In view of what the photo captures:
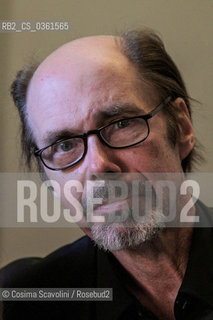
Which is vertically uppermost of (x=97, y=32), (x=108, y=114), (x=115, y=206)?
(x=97, y=32)

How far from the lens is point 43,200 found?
53 cm

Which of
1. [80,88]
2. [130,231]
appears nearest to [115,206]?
[130,231]

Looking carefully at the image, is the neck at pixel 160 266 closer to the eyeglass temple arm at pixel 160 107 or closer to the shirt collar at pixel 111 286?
the shirt collar at pixel 111 286

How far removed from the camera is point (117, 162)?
1.62ft

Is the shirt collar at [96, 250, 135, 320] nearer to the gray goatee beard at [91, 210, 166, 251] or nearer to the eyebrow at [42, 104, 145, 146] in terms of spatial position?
the gray goatee beard at [91, 210, 166, 251]

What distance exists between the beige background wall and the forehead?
1.1 inches

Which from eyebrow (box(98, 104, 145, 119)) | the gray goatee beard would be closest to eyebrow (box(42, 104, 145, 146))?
eyebrow (box(98, 104, 145, 119))

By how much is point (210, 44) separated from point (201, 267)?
0.28 metres

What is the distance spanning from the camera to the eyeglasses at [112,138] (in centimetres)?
50

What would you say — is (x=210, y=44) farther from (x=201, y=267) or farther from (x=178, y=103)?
(x=201, y=267)

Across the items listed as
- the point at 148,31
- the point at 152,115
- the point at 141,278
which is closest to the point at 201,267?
the point at 141,278

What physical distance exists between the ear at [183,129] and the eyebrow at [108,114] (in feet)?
0.16

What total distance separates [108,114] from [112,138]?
0.03 metres

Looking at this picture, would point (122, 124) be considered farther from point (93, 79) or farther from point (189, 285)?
point (189, 285)
